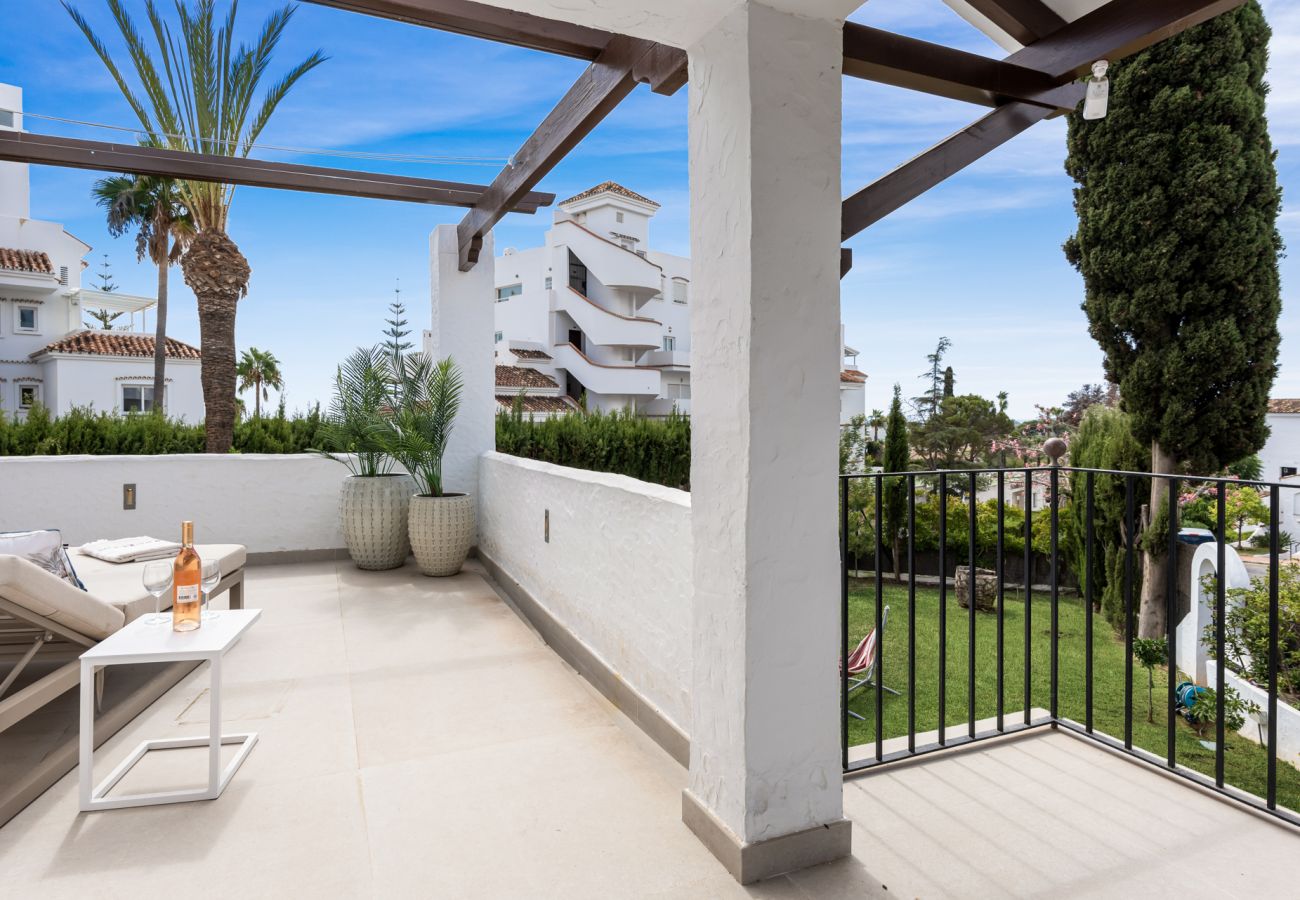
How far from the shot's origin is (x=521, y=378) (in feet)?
83.1

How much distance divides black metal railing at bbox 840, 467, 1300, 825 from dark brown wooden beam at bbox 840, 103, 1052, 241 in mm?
1521

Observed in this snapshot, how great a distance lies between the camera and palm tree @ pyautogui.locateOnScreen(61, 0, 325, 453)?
7082mm

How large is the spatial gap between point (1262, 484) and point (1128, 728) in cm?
110

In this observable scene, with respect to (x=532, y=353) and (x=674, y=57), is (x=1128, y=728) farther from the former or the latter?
(x=532, y=353)

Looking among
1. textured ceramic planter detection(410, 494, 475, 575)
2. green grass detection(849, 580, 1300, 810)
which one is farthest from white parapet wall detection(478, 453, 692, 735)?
green grass detection(849, 580, 1300, 810)

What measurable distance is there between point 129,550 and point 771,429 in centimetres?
383

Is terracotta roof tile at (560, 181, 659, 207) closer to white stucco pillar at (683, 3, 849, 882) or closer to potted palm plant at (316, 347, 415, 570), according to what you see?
potted palm plant at (316, 347, 415, 570)

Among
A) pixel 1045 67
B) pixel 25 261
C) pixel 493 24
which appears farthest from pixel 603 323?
pixel 1045 67

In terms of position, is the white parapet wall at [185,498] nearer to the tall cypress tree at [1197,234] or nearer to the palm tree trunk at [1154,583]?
the tall cypress tree at [1197,234]

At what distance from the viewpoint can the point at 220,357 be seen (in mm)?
8297

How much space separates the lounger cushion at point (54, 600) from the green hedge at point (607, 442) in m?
5.70

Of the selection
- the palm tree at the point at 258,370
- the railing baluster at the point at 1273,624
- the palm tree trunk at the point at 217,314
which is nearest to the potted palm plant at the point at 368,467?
the palm tree trunk at the point at 217,314

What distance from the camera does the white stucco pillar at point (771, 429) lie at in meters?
1.96

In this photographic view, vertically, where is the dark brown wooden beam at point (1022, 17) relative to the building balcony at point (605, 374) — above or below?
below
